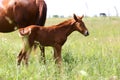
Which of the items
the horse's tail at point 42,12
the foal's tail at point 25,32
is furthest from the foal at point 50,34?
the horse's tail at point 42,12

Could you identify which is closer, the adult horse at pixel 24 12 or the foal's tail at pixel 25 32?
the foal's tail at pixel 25 32

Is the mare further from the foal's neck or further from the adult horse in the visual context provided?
the foal's neck

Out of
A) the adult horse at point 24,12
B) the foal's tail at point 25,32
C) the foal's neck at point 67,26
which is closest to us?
the foal's tail at point 25,32

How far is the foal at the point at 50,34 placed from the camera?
8.14 m

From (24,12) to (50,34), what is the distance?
142 centimetres

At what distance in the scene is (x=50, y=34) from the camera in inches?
328

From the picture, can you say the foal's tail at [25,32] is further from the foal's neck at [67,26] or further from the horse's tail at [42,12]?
the horse's tail at [42,12]

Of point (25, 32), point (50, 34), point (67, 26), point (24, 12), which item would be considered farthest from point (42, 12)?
point (25, 32)

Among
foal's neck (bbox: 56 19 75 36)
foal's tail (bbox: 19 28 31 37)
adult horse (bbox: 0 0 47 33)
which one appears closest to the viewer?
foal's tail (bbox: 19 28 31 37)

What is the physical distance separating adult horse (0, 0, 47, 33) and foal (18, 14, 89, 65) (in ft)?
3.54

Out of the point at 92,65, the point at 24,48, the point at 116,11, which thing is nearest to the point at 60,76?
the point at 92,65

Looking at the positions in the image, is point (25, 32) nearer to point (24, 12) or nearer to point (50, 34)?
point (50, 34)

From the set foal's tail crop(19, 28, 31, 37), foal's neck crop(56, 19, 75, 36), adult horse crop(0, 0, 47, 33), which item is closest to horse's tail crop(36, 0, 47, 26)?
adult horse crop(0, 0, 47, 33)

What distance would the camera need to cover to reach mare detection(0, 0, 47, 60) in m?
9.39
